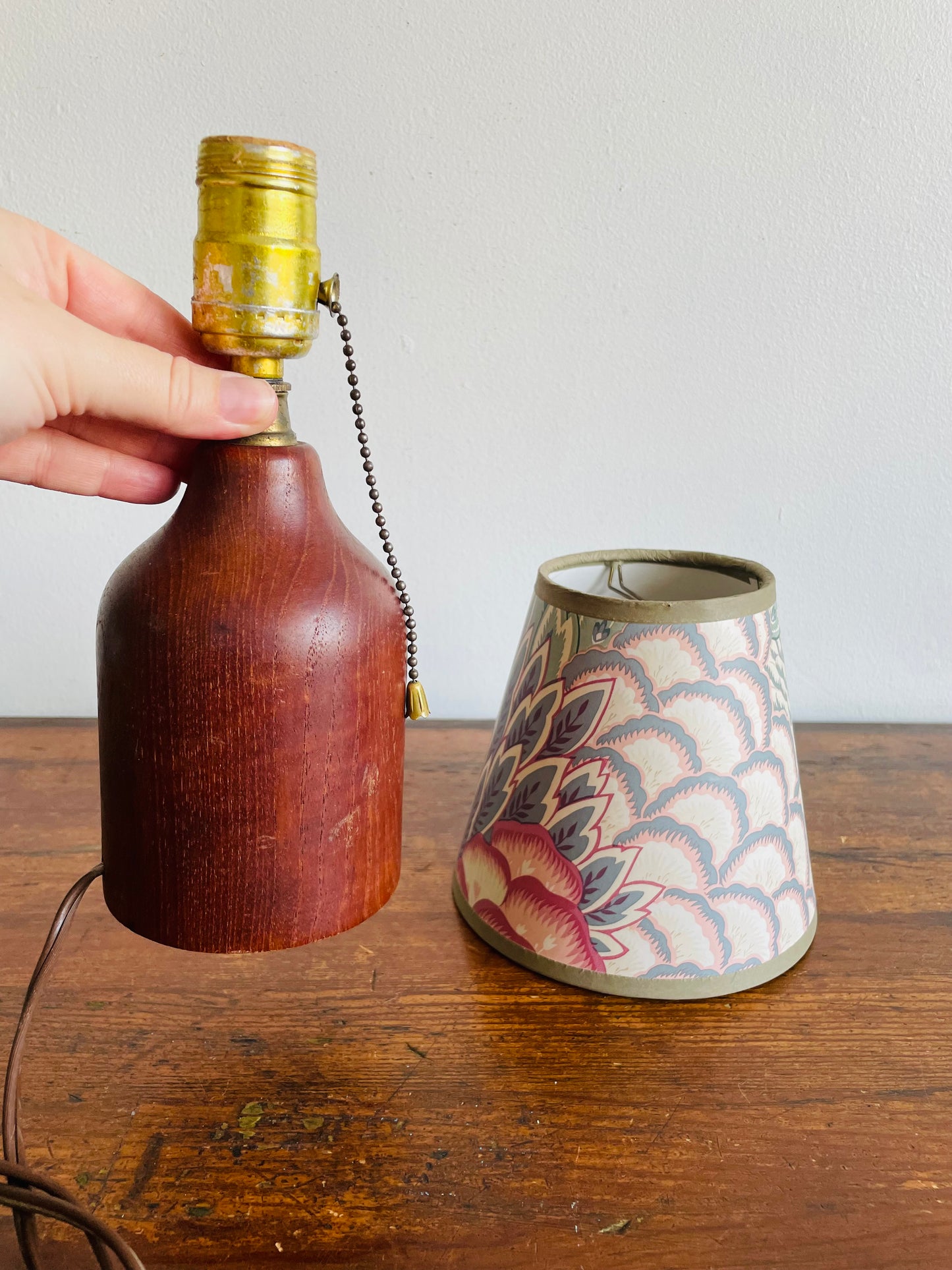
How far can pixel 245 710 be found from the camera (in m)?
0.41

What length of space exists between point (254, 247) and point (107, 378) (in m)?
0.08

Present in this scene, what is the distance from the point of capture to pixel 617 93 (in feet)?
2.81

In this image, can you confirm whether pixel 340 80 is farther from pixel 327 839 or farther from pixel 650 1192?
pixel 650 1192

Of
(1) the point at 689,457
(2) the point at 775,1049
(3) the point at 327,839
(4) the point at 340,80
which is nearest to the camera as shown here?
(3) the point at 327,839

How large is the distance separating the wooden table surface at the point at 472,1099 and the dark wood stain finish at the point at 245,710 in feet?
0.37

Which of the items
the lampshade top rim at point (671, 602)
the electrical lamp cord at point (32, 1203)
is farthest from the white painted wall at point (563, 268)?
the electrical lamp cord at point (32, 1203)

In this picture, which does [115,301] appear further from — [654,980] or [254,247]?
[654,980]

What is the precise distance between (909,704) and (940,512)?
7.7 inches

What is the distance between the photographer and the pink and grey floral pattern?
0.56 metres

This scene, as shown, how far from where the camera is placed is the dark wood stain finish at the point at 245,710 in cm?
41

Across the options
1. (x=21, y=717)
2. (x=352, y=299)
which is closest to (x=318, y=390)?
(x=352, y=299)

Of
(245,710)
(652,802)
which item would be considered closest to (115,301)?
(245,710)

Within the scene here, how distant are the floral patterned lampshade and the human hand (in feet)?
0.75

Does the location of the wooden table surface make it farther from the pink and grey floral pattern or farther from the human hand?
the human hand
